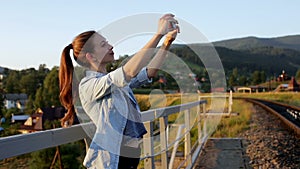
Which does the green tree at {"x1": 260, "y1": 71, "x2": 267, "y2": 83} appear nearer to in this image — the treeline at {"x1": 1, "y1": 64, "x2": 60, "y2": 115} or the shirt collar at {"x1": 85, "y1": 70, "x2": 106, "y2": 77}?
the treeline at {"x1": 1, "y1": 64, "x2": 60, "y2": 115}

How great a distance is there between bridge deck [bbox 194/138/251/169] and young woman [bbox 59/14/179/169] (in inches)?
142

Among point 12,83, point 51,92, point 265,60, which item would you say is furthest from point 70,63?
point 265,60

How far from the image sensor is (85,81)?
4.53 ft

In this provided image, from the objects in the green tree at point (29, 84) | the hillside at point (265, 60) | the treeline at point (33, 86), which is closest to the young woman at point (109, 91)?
the hillside at point (265, 60)

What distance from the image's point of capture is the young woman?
1.24m

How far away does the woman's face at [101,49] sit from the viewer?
4.78 feet

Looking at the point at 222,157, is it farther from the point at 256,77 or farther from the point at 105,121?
the point at 256,77

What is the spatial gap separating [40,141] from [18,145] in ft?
0.44

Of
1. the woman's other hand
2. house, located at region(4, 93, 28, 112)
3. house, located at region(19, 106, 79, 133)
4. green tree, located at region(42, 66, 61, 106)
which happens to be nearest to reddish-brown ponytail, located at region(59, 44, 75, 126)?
the woman's other hand

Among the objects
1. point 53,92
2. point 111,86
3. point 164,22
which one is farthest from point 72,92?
point 53,92

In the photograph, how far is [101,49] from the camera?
1470 millimetres

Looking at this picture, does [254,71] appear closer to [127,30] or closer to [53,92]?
[53,92]

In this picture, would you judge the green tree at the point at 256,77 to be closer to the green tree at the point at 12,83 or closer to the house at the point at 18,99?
the house at the point at 18,99

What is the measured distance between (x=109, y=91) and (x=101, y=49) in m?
0.23
